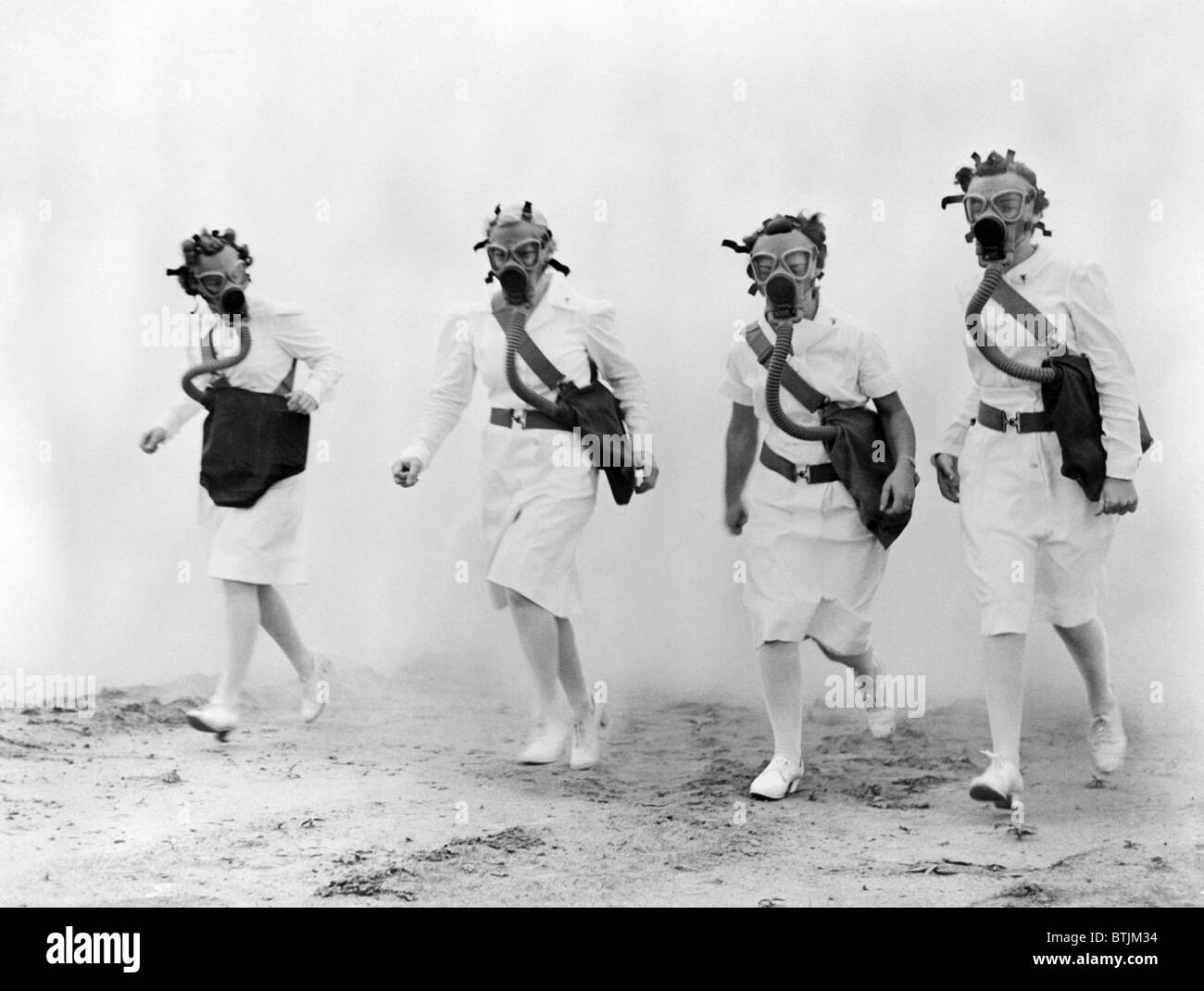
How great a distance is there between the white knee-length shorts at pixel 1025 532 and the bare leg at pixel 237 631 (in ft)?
8.34

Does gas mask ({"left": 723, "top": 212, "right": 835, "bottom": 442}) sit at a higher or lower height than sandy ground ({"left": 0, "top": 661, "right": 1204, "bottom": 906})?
higher

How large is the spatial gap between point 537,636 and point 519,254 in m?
1.28

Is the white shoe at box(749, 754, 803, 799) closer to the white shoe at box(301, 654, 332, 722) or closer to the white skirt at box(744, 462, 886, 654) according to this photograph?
the white skirt at box(744, 462, 886, 654)

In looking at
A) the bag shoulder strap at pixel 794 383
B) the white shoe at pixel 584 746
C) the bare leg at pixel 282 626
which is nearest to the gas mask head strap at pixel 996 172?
the bag shoulder strap at pixel 794 383

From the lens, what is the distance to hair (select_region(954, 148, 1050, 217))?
661 centimetres

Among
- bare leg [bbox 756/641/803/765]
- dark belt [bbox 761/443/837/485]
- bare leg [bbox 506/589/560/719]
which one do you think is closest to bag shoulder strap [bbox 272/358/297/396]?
bare leg [bbox 506/589/560/719]

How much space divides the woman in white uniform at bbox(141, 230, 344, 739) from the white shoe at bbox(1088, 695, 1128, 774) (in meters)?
2.85

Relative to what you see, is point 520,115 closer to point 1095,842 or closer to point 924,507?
point 924,507

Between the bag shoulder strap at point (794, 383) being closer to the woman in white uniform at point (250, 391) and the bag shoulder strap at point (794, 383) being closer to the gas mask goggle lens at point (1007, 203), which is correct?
the gas mask goggle lens at point (1007, 203)

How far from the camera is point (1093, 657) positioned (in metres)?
6.82

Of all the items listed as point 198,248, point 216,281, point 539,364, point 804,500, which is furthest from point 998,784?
point 198,248

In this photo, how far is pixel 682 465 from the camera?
8.07 meters

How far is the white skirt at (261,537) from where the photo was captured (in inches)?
291

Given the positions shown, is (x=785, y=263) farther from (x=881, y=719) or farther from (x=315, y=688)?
(x=315, y=688)
